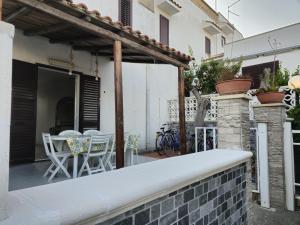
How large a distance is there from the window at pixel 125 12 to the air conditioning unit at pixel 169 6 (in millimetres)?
1598

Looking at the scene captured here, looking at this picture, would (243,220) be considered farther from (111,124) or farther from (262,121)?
(111,124)

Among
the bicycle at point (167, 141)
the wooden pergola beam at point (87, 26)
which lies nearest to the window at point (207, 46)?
the bicycle at point (167, 141)

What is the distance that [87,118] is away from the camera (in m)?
6.51

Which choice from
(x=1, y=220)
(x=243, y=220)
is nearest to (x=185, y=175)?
(x=1, y=220)

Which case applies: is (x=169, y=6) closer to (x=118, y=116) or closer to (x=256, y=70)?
(x=256, y=70)

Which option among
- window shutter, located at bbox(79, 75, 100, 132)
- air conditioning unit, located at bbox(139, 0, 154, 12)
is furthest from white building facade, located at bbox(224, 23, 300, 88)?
window shutter, located at bbox(79, 75, 100, 132)

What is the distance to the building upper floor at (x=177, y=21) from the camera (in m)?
7.78

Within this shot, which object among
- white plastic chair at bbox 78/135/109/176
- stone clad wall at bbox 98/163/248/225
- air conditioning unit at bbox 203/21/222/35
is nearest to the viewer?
stone clad wall at bbox 98/163/248/225

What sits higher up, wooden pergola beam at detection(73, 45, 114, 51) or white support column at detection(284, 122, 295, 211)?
wooden pergola beam at detection(73, 45, 114, 51)

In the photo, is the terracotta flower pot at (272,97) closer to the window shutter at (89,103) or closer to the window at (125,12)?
the window shutter at (89,103)

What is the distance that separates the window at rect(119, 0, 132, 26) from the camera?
7.71 m

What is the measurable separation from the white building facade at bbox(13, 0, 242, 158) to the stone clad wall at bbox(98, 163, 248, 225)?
→ 15.9ft

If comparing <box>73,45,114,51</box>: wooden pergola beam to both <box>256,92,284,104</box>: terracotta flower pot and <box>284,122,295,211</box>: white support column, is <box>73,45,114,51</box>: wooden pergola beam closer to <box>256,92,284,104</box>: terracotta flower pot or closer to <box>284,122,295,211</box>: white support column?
<box>256,92,284,104</box>: terracotta flower pot

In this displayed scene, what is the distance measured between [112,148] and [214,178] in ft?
9.71
